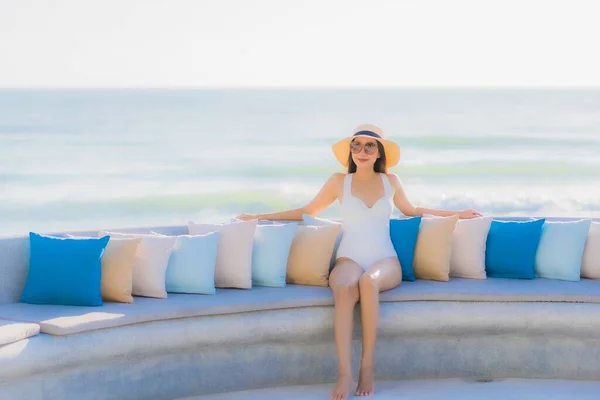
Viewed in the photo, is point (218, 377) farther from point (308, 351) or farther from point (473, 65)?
point (473, 65)

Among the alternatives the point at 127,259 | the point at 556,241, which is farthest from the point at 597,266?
the point at 127,259

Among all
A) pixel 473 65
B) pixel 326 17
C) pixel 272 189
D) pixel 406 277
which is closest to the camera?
pixel 406 277

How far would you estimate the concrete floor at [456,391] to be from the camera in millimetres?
4461

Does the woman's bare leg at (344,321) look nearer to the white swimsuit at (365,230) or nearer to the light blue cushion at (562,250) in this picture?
the white swimsuit at (365,230)

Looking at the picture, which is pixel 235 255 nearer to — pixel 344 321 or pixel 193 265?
pixel 193 265

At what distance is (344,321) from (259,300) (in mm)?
384

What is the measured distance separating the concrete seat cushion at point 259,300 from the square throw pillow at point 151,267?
0.07 m

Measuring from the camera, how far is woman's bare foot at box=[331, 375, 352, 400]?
4.28 metres

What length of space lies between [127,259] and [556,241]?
2.07 meters

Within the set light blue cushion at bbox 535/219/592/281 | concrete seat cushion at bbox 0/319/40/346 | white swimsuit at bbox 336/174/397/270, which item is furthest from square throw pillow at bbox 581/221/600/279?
concrete seat cushion at bbox 0/319/40/346

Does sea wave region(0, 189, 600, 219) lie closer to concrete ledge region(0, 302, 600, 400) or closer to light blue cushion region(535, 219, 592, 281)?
light blue cushion region(535, 219, 592, 281)

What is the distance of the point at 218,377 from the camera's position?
4488mm

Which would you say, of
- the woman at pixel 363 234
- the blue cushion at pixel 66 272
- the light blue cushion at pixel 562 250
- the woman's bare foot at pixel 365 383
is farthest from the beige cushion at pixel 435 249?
the blue cushion at pixel 66 272

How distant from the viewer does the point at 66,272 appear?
4414 mm
